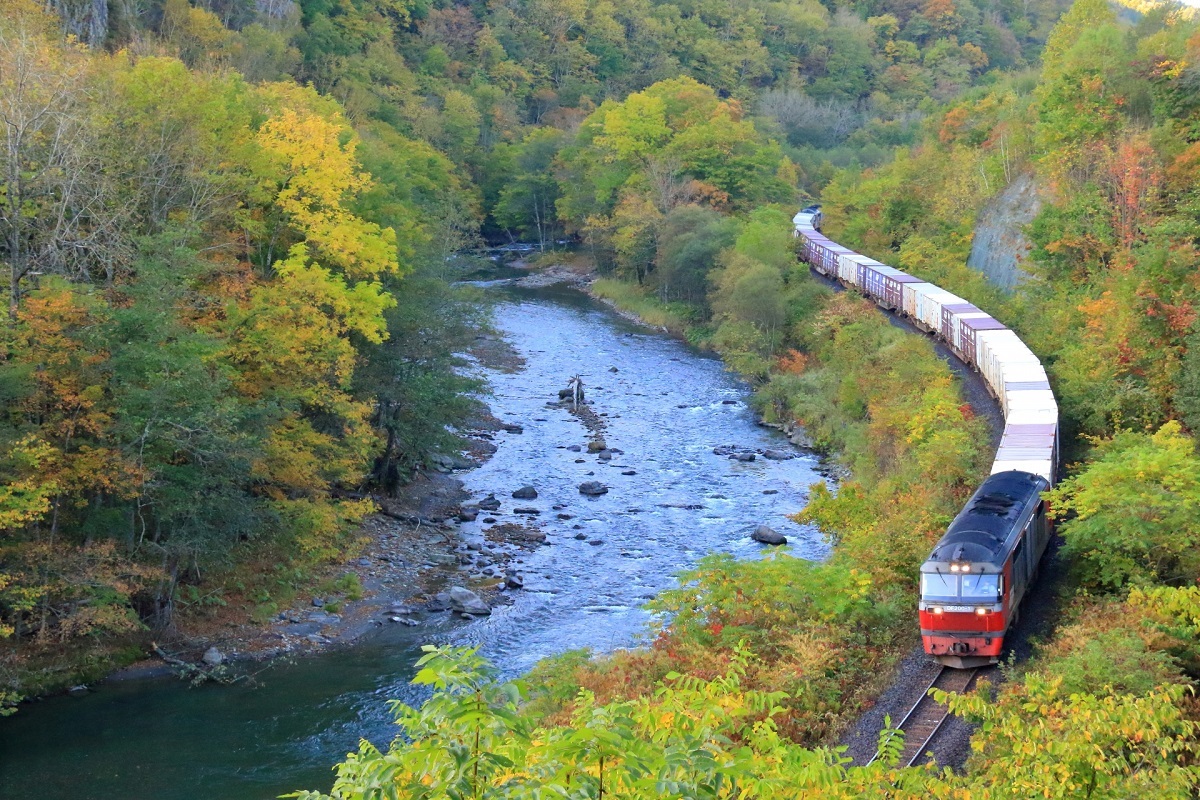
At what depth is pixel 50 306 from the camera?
25594mm

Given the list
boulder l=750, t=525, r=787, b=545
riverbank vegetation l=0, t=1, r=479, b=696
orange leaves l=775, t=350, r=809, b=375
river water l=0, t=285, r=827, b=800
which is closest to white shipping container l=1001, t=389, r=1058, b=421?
river water l=0, t=285, r=827, b=800

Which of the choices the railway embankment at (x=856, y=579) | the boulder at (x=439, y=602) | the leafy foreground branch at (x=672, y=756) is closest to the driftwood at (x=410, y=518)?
the boulder at (x=439, y=602)

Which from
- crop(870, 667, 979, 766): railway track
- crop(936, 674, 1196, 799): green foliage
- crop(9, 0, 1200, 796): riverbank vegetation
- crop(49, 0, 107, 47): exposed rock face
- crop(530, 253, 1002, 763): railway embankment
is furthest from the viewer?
crop(49, 0, 107, 47): exposed rock face

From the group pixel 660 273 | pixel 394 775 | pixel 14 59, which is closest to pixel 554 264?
pixel 660 273

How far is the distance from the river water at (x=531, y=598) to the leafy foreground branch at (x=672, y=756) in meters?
13.6

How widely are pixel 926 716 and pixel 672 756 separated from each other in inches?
473

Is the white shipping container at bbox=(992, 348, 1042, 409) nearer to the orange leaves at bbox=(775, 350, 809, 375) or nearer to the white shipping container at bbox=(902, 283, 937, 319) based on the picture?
the white shipping container at bbox=(902, 283, 937, 319)

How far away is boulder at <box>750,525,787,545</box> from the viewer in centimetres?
3444

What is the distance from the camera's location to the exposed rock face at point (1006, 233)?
50031 millimetres

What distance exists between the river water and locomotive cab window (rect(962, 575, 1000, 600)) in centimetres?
832

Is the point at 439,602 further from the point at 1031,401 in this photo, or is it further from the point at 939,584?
the point at 1031,401

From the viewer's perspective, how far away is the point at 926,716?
57.8ft

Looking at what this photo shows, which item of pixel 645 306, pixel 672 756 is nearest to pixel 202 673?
pixel 672 756

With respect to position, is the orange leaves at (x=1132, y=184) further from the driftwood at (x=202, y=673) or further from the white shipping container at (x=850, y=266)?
the driftwood at (x=202, y=673)
